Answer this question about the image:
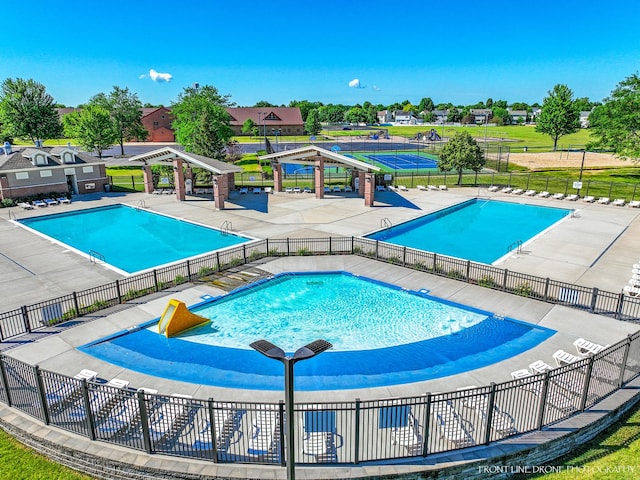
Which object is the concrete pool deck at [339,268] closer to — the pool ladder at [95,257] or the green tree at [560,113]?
the pool ladder at [95,257]

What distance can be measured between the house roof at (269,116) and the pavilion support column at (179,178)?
8393cm

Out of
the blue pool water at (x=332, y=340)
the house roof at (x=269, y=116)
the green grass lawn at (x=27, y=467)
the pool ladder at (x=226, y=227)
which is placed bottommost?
the blue pool water at (x=332, y=340)

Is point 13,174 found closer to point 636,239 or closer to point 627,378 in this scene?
point 627,378

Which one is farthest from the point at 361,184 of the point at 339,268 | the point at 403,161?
the point at 403,161

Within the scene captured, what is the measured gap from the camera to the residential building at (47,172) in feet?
122

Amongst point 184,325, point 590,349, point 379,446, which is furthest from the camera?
point 184,325

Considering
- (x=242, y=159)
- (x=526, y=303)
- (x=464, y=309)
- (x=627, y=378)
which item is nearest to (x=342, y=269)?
(x=464, y=309)

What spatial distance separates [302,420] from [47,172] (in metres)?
40.4

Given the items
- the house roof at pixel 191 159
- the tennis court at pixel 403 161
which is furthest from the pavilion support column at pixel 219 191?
the tennis court at pixel 403 161

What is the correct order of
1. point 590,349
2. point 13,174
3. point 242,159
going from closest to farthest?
point 590,349 < point 13,174 < point 242,159

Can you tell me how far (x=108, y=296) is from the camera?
1864 cm

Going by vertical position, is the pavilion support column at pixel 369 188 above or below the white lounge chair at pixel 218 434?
above

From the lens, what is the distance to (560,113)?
80938 mm

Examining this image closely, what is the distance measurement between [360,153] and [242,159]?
22.3 m
